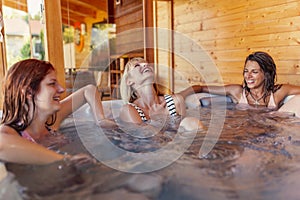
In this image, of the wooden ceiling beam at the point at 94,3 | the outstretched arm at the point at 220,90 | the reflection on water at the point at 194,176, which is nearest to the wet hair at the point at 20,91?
the reflection on water at the point at 194,176

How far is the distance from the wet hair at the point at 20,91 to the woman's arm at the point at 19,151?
0.57 feet

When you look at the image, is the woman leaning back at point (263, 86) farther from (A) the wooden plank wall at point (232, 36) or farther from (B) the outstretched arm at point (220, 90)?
(A) the wooden plank wall at point (232, 36)

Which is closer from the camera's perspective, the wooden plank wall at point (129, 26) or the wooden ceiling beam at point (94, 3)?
the wooden plank wall at point (129, 26)

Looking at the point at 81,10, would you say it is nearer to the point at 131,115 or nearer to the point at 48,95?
the point at 131,115

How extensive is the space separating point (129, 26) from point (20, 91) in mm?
4016

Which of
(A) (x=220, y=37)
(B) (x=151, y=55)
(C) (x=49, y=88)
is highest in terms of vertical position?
(A) (x=220, y=37)

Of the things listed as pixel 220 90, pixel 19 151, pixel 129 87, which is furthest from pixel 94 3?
pixel 19 151

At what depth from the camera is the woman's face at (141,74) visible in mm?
2387

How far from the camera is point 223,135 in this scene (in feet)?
7.06

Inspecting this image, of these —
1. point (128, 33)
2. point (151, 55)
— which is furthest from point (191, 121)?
point (128, 33)

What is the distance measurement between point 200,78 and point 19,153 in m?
4.42

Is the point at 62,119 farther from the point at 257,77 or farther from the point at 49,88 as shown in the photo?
the point at 257,77

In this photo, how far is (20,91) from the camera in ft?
5.07

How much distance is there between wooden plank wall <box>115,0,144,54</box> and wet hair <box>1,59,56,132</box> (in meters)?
3.31
